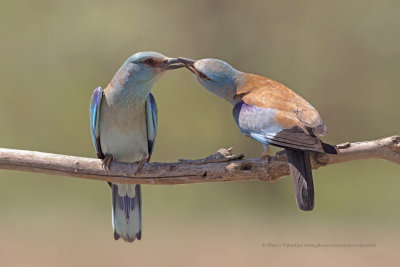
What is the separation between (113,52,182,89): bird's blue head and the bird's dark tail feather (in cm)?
83

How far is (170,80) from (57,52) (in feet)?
5.40

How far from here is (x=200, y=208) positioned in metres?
6.65

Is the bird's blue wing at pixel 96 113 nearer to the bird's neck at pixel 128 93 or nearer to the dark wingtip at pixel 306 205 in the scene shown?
the bird's neck at pixel 128 93

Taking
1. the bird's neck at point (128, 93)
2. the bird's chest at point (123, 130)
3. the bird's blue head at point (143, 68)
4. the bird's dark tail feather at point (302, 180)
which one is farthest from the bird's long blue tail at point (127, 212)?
the bird's dark tail feather at point (302, 180)

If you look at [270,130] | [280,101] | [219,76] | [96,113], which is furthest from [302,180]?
[96,113]

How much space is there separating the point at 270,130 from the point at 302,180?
0.27 metres

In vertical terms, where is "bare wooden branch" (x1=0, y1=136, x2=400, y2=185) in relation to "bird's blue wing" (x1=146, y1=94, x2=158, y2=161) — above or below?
below

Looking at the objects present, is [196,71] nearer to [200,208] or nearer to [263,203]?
[200,208]

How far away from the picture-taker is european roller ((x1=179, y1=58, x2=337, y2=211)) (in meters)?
2.25

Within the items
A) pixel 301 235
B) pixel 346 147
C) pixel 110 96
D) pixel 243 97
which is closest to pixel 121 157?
pixel 110 96

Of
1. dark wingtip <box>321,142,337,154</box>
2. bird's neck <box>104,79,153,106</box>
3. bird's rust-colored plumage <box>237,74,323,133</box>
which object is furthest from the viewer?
bird's neck <box>104,79,153,106</box>

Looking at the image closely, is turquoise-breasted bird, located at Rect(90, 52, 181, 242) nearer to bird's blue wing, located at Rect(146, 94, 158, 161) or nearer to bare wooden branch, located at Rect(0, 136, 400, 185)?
bird's blue wing, located at Rect(146, 94, 158, 161)

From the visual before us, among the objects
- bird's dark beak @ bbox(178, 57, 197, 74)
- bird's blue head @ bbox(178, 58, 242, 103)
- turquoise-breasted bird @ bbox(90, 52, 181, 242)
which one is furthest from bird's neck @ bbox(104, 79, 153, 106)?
bird's blue head @ bbox(178, 58, 242, 103)

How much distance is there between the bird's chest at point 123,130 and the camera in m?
2.94
